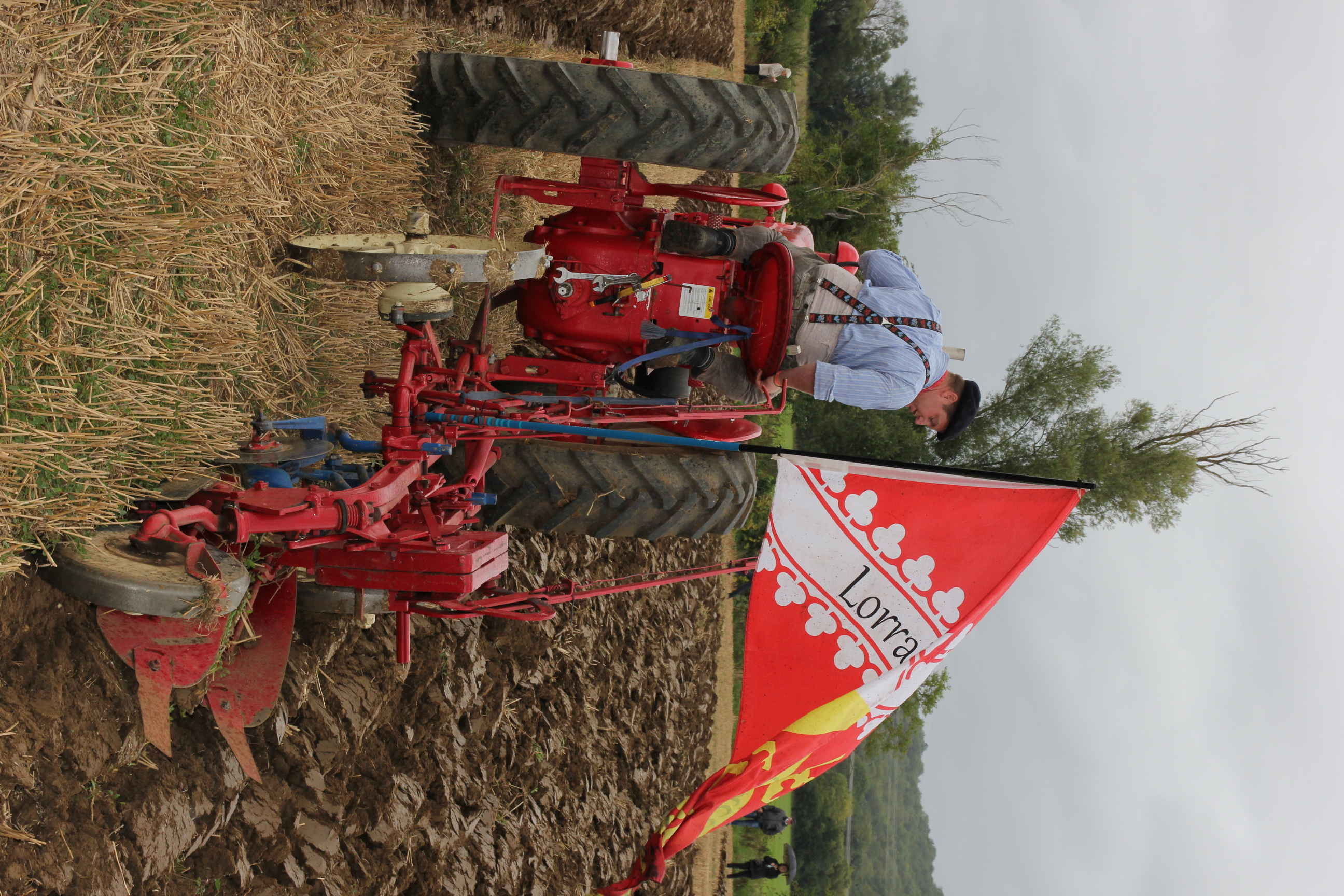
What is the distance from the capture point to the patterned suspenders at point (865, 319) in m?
3.85

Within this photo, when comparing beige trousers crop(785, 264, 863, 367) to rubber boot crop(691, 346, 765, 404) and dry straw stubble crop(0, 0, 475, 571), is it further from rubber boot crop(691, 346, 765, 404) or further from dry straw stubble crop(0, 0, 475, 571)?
dry straw stubble crop(0, 0, 475, 571)

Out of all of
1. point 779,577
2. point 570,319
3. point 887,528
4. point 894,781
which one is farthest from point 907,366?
point 894,781

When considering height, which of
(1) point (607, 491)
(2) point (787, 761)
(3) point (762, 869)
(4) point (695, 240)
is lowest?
(3) point (762, 869)

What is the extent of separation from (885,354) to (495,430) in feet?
5.43

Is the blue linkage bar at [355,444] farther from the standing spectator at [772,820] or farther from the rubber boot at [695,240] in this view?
the standing spectator at [772,820]

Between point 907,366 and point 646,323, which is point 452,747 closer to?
point 646,323

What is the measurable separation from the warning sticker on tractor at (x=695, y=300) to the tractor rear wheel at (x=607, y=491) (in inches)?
24.8

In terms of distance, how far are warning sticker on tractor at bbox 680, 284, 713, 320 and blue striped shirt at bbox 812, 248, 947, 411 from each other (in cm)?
53

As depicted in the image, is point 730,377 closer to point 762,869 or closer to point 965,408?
point 965,408

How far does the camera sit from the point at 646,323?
385cm

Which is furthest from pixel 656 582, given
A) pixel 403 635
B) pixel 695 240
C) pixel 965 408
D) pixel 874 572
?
pixel 965 408

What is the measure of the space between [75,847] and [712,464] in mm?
2582

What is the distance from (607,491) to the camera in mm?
3807

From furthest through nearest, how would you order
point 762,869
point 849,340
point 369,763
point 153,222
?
point 762,869, point 849,340, point 369,763, point 153,222
